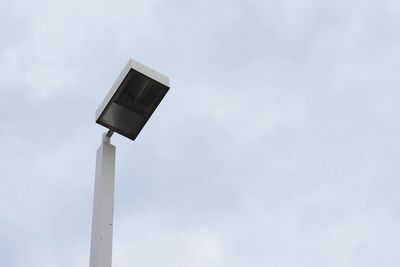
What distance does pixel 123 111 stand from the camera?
5266 mm

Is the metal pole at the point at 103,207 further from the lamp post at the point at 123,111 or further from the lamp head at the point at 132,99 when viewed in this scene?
the lamp head at the point at 132,99

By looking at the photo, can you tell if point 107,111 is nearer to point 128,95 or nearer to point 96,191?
point 128,95

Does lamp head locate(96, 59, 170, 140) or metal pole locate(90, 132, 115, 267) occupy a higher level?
lamp head locate(96, 59, 170, 140)

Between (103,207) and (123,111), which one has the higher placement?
(123,111)

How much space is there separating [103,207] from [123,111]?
2.20ft

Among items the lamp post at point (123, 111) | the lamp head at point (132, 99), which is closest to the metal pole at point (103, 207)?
the lamp post at point (123, 111)

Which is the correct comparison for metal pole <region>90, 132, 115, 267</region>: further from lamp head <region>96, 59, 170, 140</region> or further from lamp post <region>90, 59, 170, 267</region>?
lamp head <region>96, 59, 170, 140</region>

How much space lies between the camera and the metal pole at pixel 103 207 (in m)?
4.68

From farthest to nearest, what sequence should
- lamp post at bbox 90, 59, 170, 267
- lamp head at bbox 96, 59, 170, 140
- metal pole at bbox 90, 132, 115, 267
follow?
lamp head at bbox 96, 59, 170, 140
lamp post at bbox 90, 59, 170, 267
metal pole at bbox 90, 132, 115, 267

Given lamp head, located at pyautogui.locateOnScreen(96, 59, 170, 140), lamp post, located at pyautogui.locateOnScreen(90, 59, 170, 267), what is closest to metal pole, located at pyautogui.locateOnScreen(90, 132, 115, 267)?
lamp post, located at pyautogui.locateOnScreen(90, 59, 170, 267)

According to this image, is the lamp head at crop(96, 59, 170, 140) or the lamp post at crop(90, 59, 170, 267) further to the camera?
the lamp head at crop(96, 59, 170, 140)

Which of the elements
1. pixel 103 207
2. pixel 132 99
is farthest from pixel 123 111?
pixel 103 207

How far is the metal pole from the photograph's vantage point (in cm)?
468

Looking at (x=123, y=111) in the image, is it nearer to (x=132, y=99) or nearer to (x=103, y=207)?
(x=132, y=99)
